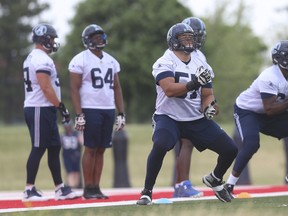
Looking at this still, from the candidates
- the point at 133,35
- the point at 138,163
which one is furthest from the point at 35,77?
the point at 133,35

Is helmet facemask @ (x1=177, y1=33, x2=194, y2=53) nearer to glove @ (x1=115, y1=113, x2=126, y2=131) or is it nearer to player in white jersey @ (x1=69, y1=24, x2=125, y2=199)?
player in white jersey @ (x1=69, y1=24, x2=125, y2=199)

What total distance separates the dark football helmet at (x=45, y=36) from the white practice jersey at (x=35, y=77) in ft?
0.47

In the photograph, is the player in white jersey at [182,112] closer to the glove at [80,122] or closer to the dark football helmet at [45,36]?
the glove at [80,122]

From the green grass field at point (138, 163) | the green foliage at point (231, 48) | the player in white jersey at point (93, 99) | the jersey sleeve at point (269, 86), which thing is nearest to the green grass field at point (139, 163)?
the green grass field at point (138, 163)

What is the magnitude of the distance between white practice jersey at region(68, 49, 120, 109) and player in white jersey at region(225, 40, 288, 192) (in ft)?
5.38

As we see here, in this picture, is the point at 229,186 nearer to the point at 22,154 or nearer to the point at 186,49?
the point at 186,49

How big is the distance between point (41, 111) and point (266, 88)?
275cm

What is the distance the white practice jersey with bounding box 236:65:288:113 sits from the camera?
31.0 ft

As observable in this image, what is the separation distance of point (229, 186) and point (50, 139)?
7.51 ft

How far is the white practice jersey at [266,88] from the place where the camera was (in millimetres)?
9453

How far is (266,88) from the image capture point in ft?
31.0

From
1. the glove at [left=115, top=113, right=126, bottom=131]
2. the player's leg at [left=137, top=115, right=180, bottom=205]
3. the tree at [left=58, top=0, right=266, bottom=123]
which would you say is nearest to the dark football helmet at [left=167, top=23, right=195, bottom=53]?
the player's leg at [left=137, top=115, right=180, bottom=205]

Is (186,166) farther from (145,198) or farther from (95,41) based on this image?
(95,41)

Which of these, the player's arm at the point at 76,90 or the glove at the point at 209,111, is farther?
the player's arm at the point at 76,90
